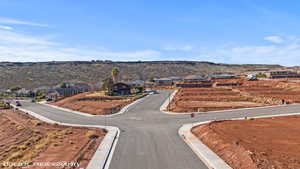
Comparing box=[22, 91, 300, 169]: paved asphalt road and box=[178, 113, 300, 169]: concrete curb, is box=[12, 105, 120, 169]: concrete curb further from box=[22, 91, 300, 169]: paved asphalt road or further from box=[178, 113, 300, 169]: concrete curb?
box=[178, 113, 300, 169]: concrete curb

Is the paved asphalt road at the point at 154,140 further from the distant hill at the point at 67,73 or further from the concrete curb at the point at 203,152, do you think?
the distant hill at the point at 67,73

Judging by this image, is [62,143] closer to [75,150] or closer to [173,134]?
[75,150]

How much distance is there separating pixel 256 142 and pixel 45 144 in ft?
53.2

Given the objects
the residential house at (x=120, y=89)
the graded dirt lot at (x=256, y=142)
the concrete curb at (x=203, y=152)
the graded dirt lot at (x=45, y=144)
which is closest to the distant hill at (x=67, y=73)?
the residential house at (x=120, y=89)

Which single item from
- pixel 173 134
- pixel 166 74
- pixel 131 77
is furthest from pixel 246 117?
pixel 166 74

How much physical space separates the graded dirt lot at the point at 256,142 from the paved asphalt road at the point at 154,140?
204cm

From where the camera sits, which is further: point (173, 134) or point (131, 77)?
point (131, 77)

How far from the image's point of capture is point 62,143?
24.0m

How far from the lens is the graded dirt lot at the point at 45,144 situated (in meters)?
19.4

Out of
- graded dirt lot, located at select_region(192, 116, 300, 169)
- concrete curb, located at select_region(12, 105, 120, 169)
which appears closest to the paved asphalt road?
concrete curb, located at select_region(12, 105, 120, 169)

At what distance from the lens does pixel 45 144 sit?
2398cm

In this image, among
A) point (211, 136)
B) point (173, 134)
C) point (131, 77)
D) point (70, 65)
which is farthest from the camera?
point (70, 65)

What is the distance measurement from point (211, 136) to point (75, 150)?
1042 centimetres

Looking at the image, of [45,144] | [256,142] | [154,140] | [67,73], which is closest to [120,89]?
[45,144]
